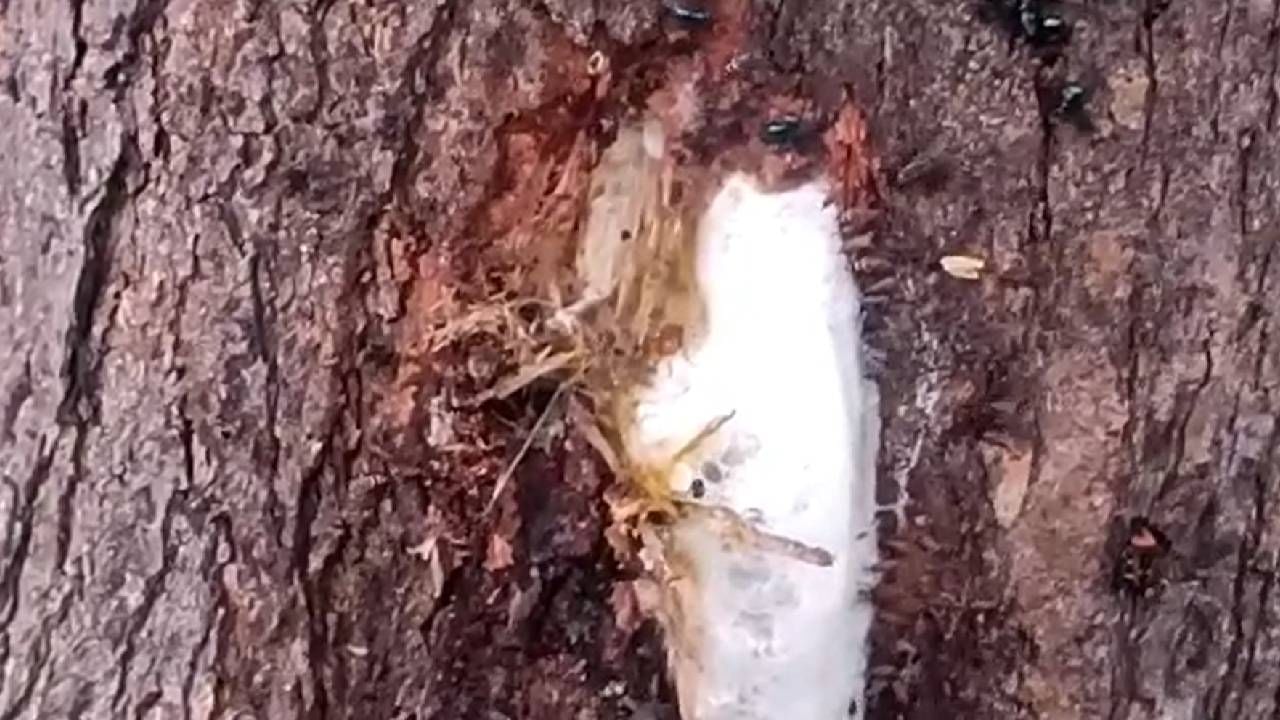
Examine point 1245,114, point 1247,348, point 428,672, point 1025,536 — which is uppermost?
point 1245,114

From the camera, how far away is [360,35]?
2.81 feet

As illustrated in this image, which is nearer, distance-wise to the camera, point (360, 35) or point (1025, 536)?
point (360, 35)

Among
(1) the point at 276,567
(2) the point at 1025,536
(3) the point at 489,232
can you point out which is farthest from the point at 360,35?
(2) the point at 1025,536

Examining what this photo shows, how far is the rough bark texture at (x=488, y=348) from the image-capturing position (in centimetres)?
86

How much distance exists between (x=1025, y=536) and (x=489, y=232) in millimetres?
315

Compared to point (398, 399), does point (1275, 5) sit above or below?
above

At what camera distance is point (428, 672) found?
0.94 metres

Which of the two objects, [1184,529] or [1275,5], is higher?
[1275,5]

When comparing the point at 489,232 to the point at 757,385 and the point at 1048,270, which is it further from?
the point at 1048,270

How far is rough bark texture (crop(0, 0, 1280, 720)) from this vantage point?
0.86m

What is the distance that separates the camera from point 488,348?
92cm

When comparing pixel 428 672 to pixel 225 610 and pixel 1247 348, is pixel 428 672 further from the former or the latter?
pixel 1247 348

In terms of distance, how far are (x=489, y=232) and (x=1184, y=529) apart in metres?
0.39

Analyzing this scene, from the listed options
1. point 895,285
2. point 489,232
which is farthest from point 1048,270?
point 489,232
